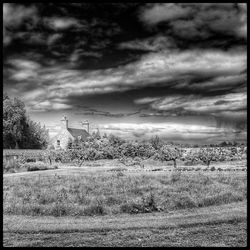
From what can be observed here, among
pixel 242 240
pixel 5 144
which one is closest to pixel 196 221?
pixel 242 240

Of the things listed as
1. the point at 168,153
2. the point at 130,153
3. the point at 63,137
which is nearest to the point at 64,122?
the point at 63,137

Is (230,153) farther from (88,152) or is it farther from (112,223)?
(112,223)

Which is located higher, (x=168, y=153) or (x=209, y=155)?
(x=168, y=153)

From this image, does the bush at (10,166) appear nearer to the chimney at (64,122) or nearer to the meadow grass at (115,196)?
the meadow grass at (115,196)

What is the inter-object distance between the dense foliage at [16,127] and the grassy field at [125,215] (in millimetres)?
32032

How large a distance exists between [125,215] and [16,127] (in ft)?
138

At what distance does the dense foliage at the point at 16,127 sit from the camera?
170 ft

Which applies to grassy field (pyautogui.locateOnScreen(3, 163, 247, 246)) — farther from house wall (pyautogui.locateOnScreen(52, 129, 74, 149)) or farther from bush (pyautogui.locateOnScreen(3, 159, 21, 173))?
house wall (pyautogui.locateOnScreen(52, 129, 74, 149))

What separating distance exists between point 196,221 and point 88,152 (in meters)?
33.8

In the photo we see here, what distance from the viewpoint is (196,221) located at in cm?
1125

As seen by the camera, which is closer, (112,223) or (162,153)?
(112,223)

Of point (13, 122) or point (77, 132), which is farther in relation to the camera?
point (77, 132)

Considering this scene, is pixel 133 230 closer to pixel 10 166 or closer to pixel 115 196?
pixel 115 196

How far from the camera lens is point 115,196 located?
1662 cm
